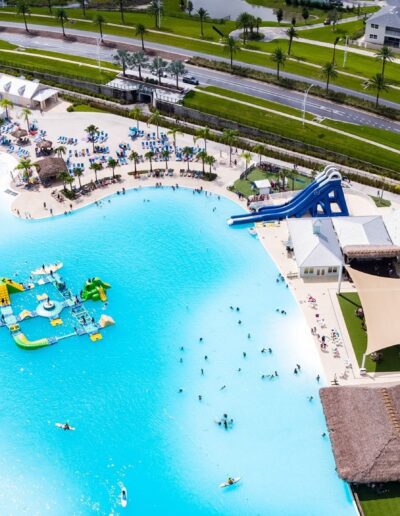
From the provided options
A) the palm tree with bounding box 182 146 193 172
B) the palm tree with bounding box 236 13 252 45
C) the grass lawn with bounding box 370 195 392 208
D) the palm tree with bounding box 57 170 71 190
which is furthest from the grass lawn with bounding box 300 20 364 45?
the palm tree with bounding box 57 170 71 190

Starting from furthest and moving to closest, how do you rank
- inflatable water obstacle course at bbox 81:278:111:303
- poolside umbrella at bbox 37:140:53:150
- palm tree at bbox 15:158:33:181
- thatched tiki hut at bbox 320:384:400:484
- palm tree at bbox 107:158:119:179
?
poolside umbrella at bbox 37:140:53:150 < palm tree at bbox 107:158:119:179 < palm tree at bbox 15:158:33:181 < inflatable water obstacle course at bbox 81:278:111:303 < thatched tiki hut at bbox 320:384:400:484

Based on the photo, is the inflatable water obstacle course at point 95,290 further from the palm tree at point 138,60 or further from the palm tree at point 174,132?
the palm tree at point 138,60

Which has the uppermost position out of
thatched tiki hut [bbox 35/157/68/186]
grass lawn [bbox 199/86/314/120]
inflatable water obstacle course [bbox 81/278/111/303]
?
grass lawn [bbox 199/86/314/120]

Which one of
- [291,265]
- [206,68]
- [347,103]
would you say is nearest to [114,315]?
[291,265]

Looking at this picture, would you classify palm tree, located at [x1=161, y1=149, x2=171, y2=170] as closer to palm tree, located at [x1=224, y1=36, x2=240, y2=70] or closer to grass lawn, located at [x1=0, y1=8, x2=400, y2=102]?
palm tree, located at [x1=224, y1=36, x2=240, y2=70]

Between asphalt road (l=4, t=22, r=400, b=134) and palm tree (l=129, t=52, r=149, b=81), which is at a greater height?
palm tree (l=129, t=52, r=149, b=81)

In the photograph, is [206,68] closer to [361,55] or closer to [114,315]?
[361,55]

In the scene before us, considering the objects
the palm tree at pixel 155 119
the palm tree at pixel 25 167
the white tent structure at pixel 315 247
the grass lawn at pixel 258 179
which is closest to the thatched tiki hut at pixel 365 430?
the white tent structure at pixel 315 247

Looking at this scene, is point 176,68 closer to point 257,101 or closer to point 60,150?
point 257,101
